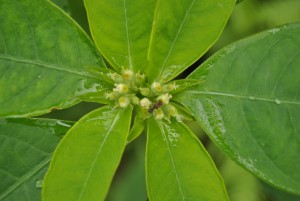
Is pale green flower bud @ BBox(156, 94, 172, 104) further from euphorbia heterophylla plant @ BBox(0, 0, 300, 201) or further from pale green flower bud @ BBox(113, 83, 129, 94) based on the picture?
pale green flower bud @ BBox(113, 83, 129, 94)

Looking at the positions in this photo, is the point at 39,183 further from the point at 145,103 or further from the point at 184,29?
the point at 184,29

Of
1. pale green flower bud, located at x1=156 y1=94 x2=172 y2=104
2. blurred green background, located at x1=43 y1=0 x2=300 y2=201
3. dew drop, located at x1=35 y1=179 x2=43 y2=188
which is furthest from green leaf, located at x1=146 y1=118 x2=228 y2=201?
blurred green background, located at x1=43 y1=0 x2=300 y2=201

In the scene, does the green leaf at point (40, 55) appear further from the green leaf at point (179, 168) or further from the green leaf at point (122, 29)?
the green leaf at point (179, 168)

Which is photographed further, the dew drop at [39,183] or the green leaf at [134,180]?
the green leaf at [134,180]

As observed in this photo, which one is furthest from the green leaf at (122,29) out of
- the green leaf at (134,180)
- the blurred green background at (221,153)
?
the green leaf at (134,180)

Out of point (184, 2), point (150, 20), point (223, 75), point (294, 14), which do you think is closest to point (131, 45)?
point (150, 20)

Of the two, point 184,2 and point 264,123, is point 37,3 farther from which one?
point 264,123

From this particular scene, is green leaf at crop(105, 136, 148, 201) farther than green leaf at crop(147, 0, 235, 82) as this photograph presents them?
Yes
